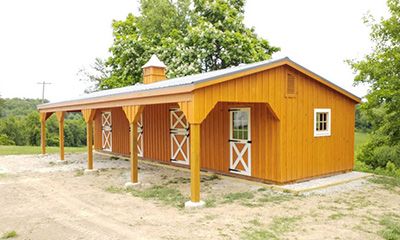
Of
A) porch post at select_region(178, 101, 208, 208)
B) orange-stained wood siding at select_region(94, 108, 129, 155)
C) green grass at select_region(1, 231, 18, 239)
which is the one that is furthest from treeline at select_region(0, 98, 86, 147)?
porch post at select_region(178, 101, 208, 208)

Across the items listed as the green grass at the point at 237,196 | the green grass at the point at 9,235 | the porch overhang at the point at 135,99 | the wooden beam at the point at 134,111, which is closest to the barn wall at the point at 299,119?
the porch overhang at the point at 135,99

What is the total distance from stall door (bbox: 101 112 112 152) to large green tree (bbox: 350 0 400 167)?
33.5ft

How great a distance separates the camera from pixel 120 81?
23250mm

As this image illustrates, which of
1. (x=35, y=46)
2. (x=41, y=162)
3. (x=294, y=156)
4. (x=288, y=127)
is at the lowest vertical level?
(x=41, y=162)

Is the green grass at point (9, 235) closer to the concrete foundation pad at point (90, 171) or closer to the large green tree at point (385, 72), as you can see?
the concrete foundation pad at point (90, 171)

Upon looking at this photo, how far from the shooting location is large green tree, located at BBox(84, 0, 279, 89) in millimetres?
19031

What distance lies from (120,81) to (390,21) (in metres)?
16.9

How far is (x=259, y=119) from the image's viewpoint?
8.51m

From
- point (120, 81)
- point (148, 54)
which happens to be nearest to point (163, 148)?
point (148, 54)

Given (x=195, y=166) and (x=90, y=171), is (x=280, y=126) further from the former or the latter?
(x=90, y=171)

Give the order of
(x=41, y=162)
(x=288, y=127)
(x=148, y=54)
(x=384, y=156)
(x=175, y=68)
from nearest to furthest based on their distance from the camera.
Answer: (x=288, y=127), (x=41, y=162), (x=384, y=156), (x=175, y=68), (x=148, y=54)

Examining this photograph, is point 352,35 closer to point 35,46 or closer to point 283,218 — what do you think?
point 283,218

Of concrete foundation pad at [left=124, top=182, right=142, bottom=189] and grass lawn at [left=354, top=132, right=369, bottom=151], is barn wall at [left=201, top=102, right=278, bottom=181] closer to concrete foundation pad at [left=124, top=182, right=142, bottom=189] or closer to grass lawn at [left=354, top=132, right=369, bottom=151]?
concrete foundation pad at [left=124, top=182, right=142, bottom=189]

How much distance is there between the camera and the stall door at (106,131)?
612 inches
